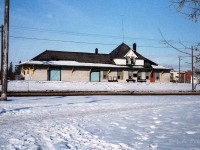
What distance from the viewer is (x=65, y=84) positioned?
30062 mm

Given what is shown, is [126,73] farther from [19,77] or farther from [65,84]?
[19,77]

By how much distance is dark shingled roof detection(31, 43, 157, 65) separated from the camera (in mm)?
38016

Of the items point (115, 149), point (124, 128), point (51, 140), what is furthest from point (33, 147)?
point (124, 128)

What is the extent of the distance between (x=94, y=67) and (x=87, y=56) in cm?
429

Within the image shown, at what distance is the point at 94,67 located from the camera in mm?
38094

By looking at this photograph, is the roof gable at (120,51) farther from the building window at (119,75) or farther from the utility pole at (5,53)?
the utility pole at (5,53)

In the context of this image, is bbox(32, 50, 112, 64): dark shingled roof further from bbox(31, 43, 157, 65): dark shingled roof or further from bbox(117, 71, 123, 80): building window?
bbox(117, 71, 123, 80): building window

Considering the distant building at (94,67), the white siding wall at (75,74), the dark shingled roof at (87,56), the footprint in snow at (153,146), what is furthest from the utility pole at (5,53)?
the dark shingled roof at (87,56)

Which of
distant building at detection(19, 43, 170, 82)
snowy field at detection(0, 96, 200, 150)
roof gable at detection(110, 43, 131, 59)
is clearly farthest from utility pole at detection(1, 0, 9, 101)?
roof gable at detection(110, 43, 131, 59)

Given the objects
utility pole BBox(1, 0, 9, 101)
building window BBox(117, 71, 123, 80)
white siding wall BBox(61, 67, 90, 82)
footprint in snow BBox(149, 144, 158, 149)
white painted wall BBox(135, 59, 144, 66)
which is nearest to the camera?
footprint in snow BBox(149, 144, 158, 149)

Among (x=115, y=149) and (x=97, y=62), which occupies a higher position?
(x=97, y=62)

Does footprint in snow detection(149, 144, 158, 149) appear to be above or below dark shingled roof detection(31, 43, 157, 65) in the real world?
below

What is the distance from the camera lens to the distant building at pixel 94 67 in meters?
35.2

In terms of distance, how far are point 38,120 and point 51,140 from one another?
291 cm
